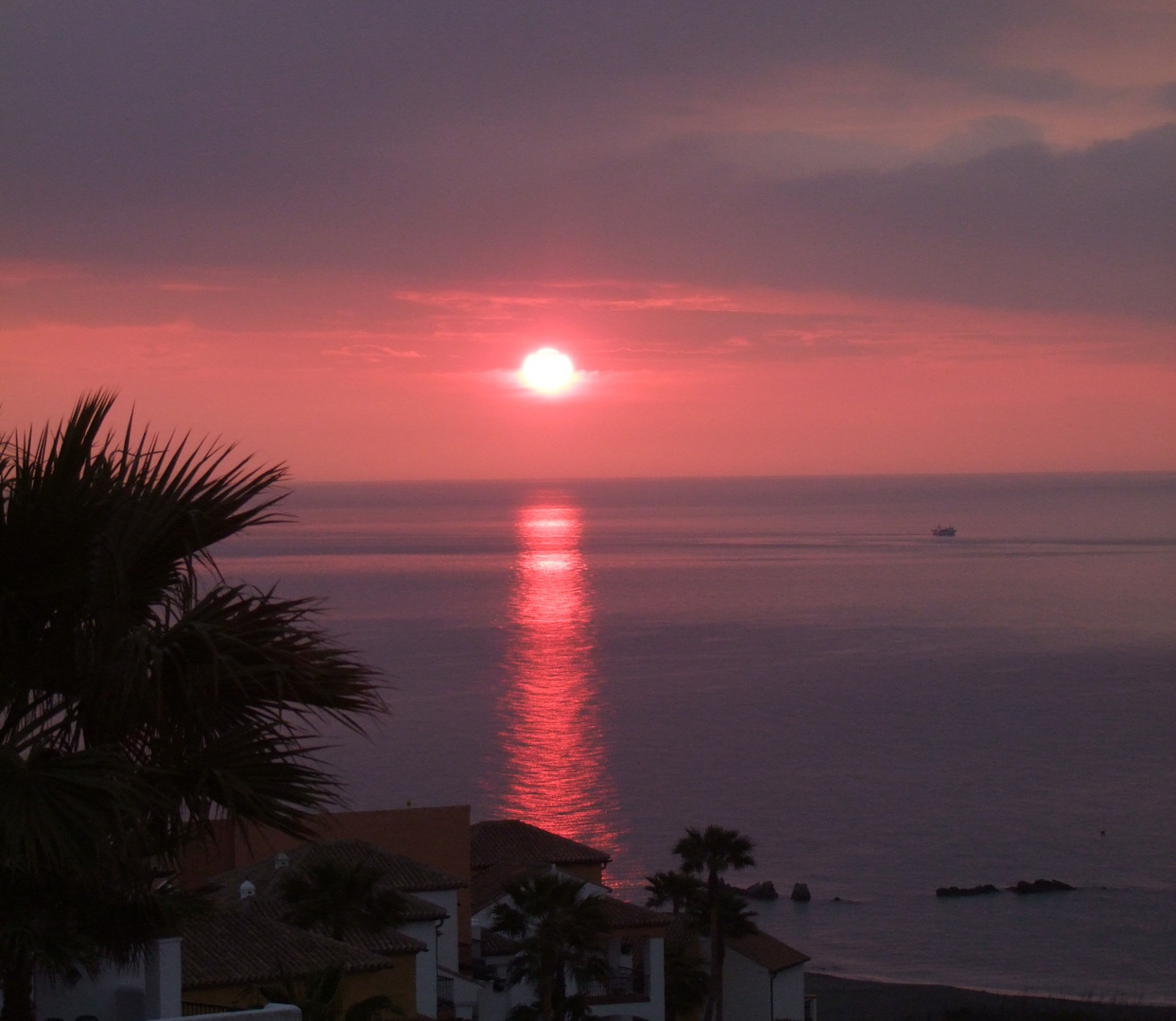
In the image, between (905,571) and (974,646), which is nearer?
(974,646)

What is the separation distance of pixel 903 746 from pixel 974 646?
36382mm

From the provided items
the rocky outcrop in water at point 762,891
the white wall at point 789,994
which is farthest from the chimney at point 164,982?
the rocky outcrop in water at point 762,891

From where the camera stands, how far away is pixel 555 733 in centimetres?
7319

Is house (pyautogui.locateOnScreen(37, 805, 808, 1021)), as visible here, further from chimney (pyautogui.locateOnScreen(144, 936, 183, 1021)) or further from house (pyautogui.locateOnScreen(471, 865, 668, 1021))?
chimney (pyautogui.locateOnScreen(144, 936, 183, 1021))

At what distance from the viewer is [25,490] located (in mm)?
5207

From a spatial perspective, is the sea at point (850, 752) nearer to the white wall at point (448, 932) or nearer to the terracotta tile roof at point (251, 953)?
the white wall at point (448, 932)

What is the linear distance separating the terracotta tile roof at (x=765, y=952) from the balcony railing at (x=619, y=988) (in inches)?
260

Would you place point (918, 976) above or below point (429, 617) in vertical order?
below

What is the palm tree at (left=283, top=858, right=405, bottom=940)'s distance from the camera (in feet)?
54.1

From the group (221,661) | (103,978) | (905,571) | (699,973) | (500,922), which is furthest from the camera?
(905,571)

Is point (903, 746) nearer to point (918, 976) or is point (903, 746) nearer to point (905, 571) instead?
point (918, 976)

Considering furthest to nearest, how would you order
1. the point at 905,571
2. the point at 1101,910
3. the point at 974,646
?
the point at 905,571 → the point at 974,646 → the point at 1101,910

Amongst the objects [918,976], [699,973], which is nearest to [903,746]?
[918,976]

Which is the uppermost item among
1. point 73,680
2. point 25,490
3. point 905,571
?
point 905,571
